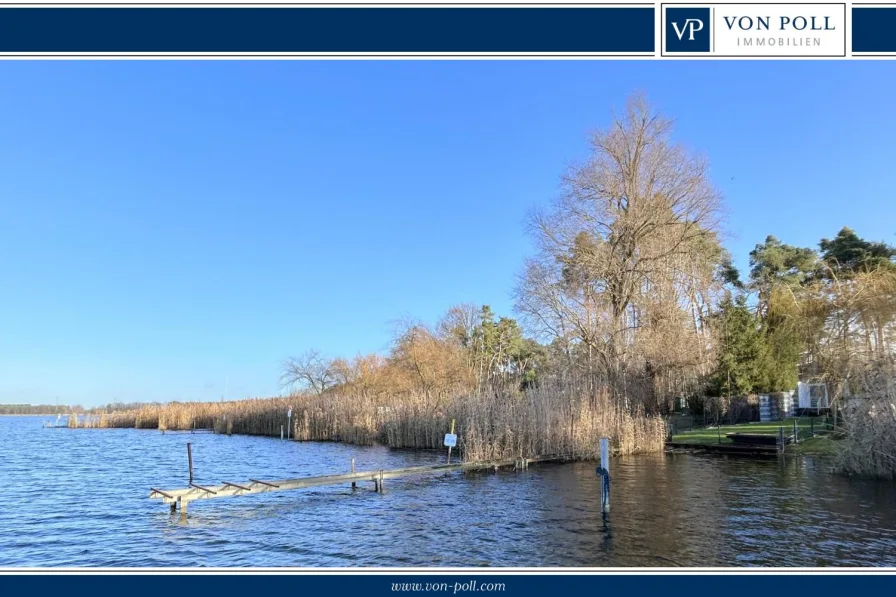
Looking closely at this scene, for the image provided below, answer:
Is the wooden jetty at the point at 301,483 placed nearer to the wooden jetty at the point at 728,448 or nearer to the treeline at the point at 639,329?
the treeline at the point at 639,329

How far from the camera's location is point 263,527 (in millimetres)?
11914

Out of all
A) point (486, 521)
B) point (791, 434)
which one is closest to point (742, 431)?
point (791, 434)

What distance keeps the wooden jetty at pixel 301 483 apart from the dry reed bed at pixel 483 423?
676 millimetres

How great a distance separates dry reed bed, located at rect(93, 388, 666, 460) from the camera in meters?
21.0

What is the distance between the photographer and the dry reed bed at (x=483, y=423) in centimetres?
2097

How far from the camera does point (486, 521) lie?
11938 millimetres

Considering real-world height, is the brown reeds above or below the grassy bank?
above

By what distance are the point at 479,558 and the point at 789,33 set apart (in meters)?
7.98

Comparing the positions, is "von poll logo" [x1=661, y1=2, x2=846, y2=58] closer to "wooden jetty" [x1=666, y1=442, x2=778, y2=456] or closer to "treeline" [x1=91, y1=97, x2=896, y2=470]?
"treeline" [x1=91, y1=97, x2=896, y2=470]
